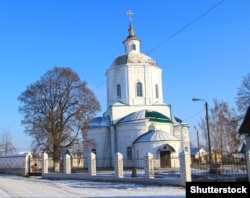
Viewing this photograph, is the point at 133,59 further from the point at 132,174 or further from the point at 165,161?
the point at 132,174

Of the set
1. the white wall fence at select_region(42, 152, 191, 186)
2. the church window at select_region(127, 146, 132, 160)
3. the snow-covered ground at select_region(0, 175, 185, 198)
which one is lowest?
the snow-covered ground at select_region(0, 175, 185, 198)

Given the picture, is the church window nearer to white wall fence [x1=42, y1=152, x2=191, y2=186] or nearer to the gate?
the gate

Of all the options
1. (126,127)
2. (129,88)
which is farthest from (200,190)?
(129,88)

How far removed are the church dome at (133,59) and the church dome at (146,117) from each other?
6.38m

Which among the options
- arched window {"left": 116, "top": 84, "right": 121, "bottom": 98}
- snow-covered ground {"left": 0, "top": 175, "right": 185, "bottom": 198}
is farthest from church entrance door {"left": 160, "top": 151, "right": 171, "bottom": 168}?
snow-covered ground {"left": 0, "top": 175, "right": 185, "bottom": 198}

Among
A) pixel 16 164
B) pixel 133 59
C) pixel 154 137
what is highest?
pixel 133 59

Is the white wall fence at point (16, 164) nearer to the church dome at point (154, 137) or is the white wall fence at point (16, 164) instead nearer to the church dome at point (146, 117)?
the church dome at point (154, 137)

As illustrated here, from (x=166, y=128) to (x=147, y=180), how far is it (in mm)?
20042

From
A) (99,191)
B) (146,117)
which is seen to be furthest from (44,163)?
(99,191)

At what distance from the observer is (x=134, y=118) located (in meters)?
39.8

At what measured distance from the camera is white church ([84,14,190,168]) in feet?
122

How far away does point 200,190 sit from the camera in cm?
730

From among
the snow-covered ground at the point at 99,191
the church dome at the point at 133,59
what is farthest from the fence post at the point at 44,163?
the church dome at the point at 133,59

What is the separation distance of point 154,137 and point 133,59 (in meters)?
11.3
